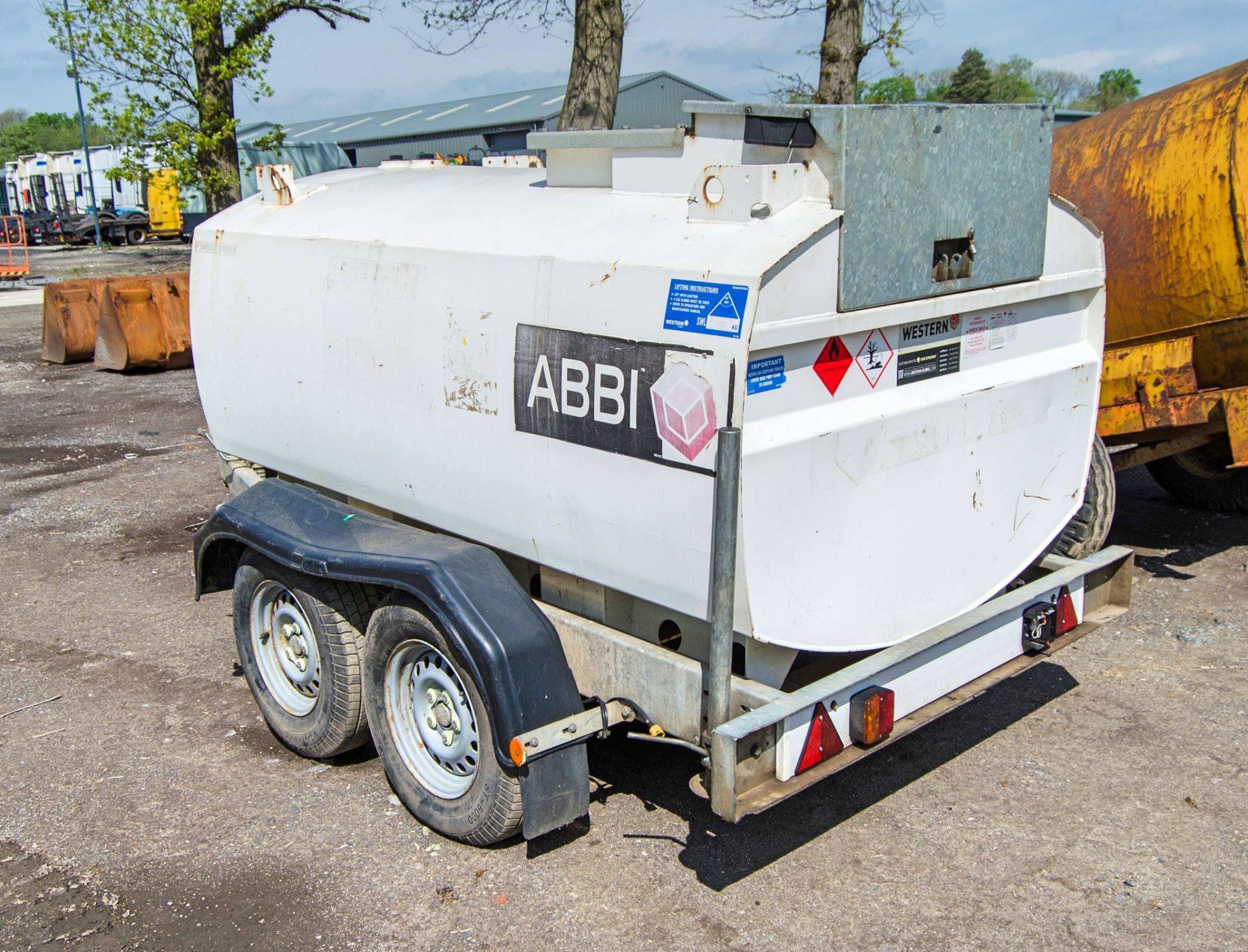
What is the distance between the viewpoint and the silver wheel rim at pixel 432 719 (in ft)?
11.7

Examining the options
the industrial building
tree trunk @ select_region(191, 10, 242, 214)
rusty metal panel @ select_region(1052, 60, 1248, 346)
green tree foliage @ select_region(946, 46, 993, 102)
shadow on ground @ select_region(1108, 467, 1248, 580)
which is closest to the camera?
rusty metal panel @ select_region(1052, 60, 1248, 346)

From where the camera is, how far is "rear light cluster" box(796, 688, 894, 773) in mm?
3115

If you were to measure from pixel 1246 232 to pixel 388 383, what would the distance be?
434 cm

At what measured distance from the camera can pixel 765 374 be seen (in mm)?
2914

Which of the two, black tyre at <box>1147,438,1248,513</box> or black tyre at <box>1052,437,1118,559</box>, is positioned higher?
black tyre at <box>1052,437,1118,559</box>

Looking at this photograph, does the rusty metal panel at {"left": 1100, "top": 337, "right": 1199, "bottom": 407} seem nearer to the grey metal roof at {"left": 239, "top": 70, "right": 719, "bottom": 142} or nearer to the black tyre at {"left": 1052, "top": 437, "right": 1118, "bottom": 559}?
the black tyre at {"left": 1052, "top": 437, "right": 1118, "bottom": 559}

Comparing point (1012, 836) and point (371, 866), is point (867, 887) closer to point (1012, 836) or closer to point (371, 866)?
point (1012, 836)

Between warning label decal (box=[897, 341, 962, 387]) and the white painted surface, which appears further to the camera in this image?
warning label decal (box=[897, 341, 962, 387])

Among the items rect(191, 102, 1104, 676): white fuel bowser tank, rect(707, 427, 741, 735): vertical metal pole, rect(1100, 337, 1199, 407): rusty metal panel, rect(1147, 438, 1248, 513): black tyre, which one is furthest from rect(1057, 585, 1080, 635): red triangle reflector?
rect(1147, 438, 1248, 513): black tyre

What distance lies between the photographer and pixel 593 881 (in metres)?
3.48

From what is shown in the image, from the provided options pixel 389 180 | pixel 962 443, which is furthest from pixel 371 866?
pixel 389 180

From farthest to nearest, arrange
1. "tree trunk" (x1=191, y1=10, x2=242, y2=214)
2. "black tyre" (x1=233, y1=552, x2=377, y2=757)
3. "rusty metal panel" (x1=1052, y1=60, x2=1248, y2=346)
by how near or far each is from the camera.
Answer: "tree trunk" (x1=191, y1=10, x2=242, y2=214) → "rusty metal panel" (x1=1052, y1=60, x2=1248, y2=346) → "black tyre" (x1=233, y1=552, x2=377, y2=757)

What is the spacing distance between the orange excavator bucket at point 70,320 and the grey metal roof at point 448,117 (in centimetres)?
2494

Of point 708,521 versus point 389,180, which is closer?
point 708,521
